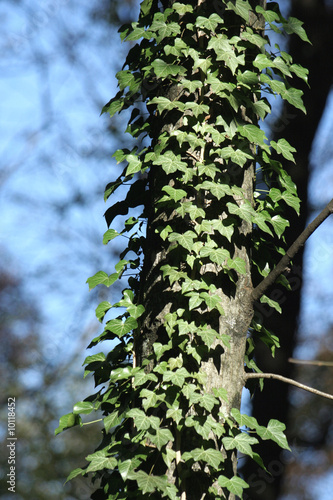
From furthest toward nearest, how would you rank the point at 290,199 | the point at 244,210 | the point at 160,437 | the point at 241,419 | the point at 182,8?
the point at 290,199 → the point at 182,8 → the point at 244,210 → the point at 241,419 → the point at 160,437

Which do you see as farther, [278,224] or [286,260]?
[278,224]

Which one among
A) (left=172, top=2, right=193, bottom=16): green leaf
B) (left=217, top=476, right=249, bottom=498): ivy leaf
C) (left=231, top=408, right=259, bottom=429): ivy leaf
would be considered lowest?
(left=217, top=476, right=249, bottom=498): ivy leaf

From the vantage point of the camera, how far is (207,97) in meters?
1.87

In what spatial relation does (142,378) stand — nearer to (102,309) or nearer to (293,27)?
(102,309)

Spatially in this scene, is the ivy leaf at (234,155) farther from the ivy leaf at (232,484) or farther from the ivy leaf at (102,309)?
the ivy leaf at (232,484)

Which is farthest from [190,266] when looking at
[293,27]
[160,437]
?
[293,27]

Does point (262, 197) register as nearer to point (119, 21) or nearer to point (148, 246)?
point (148, 246)

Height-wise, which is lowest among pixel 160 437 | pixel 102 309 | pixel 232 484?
pixel 232 484

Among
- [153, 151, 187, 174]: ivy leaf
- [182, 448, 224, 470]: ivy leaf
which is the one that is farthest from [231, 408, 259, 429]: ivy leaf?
[153, 151, 187, 174]: ivy leaf

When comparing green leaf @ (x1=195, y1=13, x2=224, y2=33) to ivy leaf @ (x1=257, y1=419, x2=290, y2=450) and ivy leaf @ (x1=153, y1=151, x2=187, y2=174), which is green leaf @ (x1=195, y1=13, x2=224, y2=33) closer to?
ivy leaf @ (x1=153, y1=151, x2=187, y2=174)

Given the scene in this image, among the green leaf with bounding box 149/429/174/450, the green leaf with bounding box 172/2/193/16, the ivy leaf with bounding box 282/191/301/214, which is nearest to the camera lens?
the green leaf with bounding box 149/429/174/450

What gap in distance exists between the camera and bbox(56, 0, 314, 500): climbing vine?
162cm

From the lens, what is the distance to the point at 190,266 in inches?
68.1

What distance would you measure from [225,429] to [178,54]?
1239 mm
